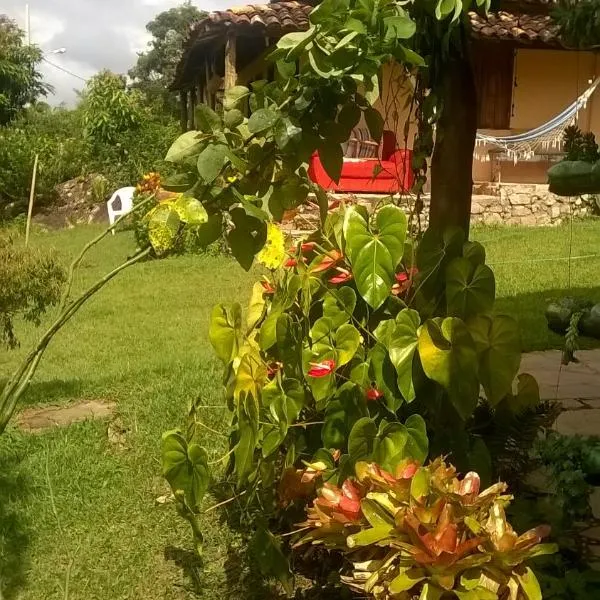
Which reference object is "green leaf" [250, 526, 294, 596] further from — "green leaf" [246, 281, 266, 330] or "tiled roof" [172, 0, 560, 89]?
"tiled roof" [172, 0, 560, 89]

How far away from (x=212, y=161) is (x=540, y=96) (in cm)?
1125

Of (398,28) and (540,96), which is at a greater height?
(540,96)

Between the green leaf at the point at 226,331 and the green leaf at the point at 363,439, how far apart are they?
2.03 feet

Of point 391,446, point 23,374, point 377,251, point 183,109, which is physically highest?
point 183,109

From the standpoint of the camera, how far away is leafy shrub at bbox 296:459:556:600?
156cm

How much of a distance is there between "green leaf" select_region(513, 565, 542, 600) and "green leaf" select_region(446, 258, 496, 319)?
25.7 inches

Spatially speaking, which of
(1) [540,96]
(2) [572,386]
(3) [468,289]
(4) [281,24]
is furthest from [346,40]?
(1) [540,96]

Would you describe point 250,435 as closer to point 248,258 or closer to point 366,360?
point 366,360

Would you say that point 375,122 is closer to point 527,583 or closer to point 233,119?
point 233,119

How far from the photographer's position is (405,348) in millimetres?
1989

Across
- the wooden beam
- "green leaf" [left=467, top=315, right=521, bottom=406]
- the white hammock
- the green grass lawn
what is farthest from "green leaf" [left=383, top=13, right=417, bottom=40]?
the wooden beam

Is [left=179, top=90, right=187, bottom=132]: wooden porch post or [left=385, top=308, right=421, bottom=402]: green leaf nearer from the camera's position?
[left=385, top=308, right=421, bottom=402]: green leaf

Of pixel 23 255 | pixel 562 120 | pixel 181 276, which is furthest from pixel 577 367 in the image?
pixel 562 120

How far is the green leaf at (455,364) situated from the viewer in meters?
1.91
